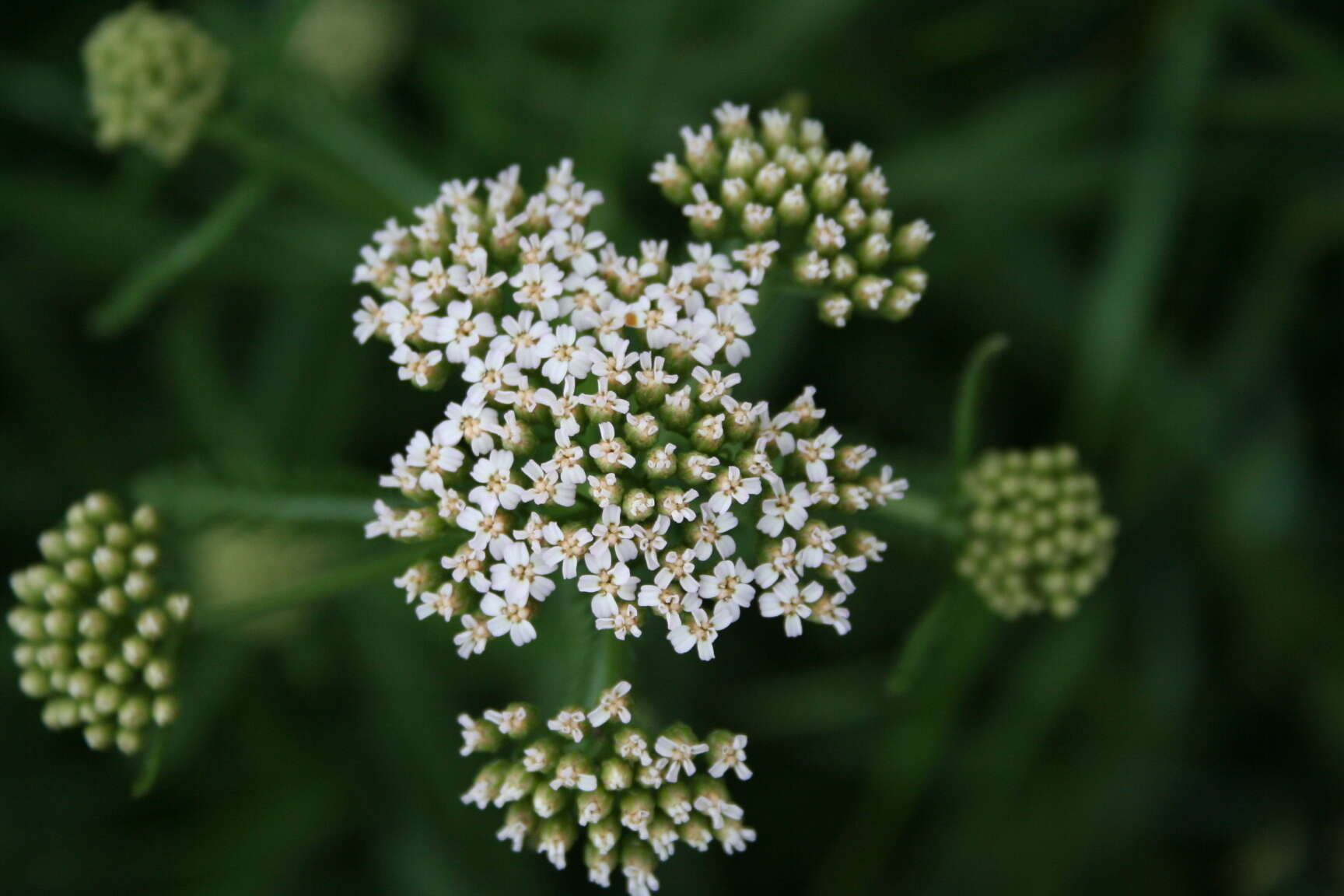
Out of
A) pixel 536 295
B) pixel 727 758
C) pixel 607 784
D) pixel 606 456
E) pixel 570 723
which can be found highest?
pixel 536 295

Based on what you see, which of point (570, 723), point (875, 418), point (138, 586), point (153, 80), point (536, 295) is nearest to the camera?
point (570, 723)

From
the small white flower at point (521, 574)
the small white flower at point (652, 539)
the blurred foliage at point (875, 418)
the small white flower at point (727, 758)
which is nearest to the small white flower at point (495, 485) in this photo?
the small white flower at point (521, 574)

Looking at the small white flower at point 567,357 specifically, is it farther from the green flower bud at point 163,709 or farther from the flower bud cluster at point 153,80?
the flower bud cluster at point 153,80

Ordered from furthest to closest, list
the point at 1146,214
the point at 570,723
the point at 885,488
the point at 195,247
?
the point at 1146,214 < the point at 195,247 < the point at 885,488 < the point at 570,723

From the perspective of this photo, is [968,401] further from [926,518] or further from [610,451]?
[610,451]

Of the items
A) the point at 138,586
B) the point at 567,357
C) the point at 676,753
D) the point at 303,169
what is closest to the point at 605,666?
the point at 676,753

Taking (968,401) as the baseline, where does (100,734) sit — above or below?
below
